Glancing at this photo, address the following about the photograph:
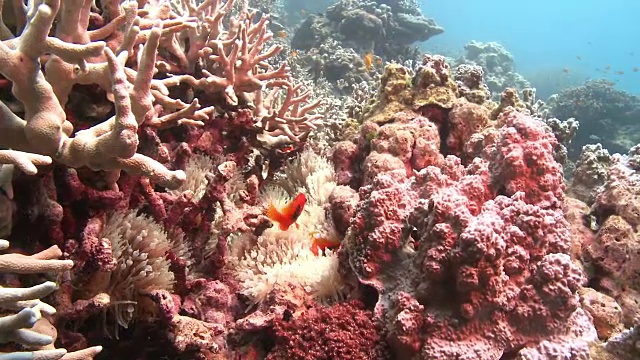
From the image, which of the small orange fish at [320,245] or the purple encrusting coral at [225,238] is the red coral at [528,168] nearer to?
the purple encrusting coral at [225,238]

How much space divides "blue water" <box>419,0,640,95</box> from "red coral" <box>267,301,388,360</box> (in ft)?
259

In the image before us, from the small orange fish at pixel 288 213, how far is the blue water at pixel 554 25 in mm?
78457

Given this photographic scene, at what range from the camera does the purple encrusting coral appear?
1968mm

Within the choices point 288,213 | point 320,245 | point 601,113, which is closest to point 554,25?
point 601,113

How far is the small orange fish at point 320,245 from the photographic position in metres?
3.14

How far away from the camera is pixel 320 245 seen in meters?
3.18

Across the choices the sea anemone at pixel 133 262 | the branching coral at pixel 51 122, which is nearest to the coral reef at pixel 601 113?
the sea anemone at pixel 133 262

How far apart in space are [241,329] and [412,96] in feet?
10.7

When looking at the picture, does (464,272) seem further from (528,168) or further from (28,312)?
(28,312)

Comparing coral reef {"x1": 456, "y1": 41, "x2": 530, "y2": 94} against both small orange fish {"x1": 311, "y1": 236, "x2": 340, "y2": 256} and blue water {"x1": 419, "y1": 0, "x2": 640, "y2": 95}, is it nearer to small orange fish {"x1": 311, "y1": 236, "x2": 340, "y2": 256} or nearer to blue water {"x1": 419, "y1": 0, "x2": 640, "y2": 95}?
small orange fish {"x1": 311, "y1": 236, "x2": 340, "y2": 256}

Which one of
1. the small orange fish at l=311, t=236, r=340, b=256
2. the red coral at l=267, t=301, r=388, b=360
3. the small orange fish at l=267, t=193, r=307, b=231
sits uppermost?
the small orange fish at l=267, t=193, r=307, b=231

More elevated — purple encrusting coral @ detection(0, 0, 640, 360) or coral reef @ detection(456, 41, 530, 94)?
purple encrusting coral @ detection(0, 0, 640, 360)

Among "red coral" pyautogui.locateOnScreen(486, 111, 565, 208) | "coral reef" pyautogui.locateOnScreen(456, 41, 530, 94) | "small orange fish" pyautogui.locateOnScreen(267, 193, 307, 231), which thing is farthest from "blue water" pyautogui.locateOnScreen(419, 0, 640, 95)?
"small orange fish" pyautogui.locateOnScreen(267, 193, 307, 231)

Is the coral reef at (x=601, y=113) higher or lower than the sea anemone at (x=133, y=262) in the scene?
lower
